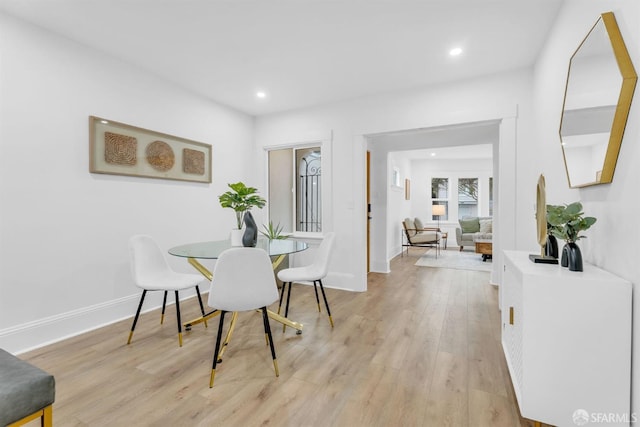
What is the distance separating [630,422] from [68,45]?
14.2 feet

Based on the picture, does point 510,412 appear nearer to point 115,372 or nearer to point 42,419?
point 42,419

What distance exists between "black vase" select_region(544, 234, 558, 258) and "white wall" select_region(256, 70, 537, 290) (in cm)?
128

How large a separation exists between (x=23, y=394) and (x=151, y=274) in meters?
1.60

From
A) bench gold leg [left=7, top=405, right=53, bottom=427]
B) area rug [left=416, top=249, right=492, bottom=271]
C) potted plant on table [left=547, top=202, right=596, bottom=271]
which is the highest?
potted plant on table [left=547, top=202, right=596, bottom=271]

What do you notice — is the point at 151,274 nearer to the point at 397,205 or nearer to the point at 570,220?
the point at 570,220

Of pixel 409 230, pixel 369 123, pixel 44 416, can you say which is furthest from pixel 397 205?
pixel 44 416

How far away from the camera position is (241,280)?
186 cm

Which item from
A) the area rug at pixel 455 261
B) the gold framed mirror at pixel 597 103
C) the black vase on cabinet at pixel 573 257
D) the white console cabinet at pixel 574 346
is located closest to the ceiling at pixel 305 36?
the gold framed mirror at pixel 597 103

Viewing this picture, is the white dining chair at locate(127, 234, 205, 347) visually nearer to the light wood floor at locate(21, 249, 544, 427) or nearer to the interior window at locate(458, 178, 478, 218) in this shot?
the light wood floor at locate(21, 249, 544, 427)

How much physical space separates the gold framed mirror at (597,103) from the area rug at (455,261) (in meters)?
3.89

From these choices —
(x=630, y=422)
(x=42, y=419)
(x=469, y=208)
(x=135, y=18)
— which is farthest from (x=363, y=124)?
(x=469, y=208)

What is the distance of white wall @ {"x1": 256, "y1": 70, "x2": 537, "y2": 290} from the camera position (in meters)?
3.17

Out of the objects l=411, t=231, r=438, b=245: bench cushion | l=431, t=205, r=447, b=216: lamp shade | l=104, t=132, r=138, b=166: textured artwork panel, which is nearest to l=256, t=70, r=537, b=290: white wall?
l=104, t=132, r=138, b=166: textured artwork panel

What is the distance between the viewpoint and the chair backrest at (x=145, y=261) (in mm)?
2428
